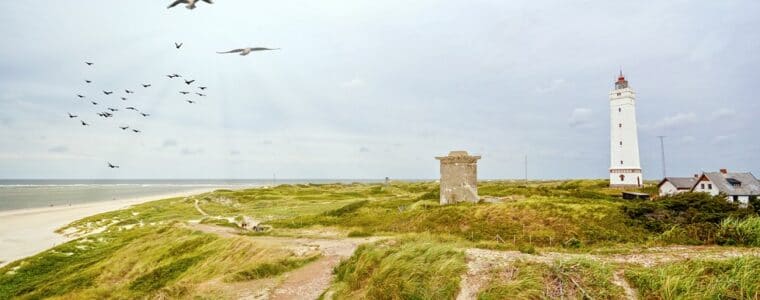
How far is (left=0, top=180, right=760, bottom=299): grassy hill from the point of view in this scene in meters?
13.0

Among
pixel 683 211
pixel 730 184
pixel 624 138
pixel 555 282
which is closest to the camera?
pixel 555 282

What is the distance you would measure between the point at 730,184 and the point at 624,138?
39.8 feet

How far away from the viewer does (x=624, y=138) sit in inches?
1999

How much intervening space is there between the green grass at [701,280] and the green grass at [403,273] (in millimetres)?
5778

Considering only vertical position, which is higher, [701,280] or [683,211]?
[683,211]

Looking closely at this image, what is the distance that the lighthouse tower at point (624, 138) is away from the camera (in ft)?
166

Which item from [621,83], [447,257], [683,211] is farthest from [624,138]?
[447,257]

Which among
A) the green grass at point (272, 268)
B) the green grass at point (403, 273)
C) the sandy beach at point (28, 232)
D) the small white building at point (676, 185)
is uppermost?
the small white building at point (676, 185)

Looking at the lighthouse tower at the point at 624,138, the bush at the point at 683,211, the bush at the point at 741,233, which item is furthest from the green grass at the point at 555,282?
the lighthouse tower at the point at 624,138

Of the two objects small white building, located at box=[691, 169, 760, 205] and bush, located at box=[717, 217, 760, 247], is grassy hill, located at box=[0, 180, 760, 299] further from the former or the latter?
small white building, located at box=[691, 169, 760, 205]

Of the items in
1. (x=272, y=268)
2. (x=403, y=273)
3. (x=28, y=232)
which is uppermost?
(x=403, y=273)

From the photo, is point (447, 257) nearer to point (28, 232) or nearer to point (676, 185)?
point (676, 185)

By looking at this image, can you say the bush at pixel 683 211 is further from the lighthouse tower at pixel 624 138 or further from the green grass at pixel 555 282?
the lighthouse tower at pixel 624 138

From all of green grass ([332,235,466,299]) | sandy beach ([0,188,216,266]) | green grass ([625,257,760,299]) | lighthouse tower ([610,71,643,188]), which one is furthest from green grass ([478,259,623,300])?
lighthouse tower ([610,71,643,188])
